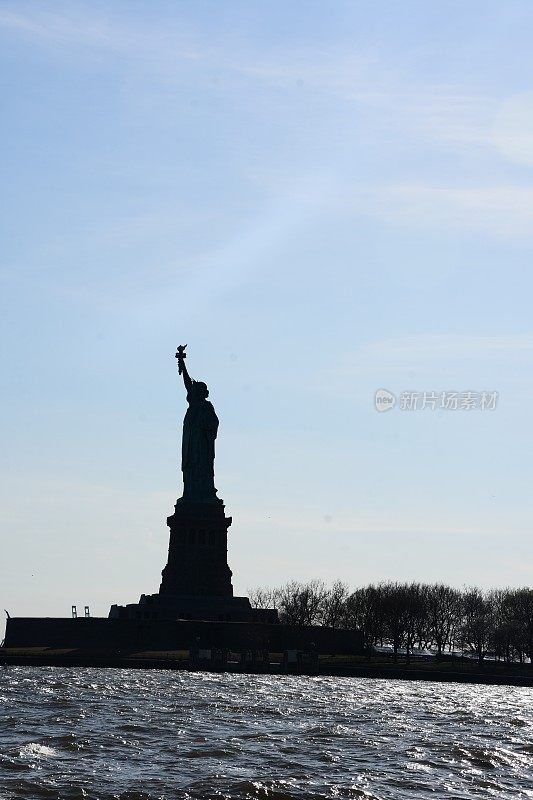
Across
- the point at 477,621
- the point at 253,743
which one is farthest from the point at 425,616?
the point at 253,743

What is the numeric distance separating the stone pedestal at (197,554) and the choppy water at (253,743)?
3333cm

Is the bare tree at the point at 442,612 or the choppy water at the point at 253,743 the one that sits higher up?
the bare tree at the point at 442,612

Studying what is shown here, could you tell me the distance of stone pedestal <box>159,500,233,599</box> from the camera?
10919 cm

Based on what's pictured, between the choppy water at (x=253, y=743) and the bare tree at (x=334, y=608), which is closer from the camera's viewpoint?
the choppy water at (x=253, y=743)

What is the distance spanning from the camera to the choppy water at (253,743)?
36.1 metres

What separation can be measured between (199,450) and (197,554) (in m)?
8.56

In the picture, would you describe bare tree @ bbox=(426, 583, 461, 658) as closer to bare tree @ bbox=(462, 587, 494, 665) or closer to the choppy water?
bare tree @ bbox=(462, 587, 494, 665)

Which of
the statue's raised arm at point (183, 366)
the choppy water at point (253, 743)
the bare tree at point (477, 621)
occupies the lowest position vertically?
the choppy water at point (253, 743)

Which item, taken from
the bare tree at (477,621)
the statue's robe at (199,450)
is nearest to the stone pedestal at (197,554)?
the statue's robe at (199,450)

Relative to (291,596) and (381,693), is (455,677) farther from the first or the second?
(291,596)

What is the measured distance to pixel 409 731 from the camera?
52156 mm

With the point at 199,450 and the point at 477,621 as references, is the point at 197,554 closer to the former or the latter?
the point at 199,450

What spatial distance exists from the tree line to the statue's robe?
18.1 metres

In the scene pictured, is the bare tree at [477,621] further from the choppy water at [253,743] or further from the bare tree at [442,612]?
the choppy water at [253,743]
